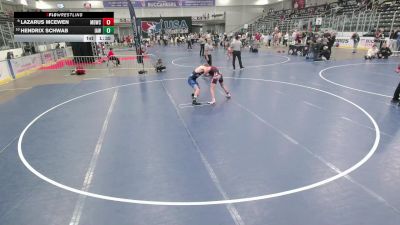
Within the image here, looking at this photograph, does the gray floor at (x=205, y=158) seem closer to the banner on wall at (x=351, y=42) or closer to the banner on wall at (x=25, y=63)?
the banner on wall at (x=25, y=63)

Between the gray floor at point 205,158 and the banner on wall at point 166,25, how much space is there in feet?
130

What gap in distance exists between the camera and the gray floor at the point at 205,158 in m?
4.42

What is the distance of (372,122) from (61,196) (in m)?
8.13

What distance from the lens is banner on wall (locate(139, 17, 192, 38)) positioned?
48.8m

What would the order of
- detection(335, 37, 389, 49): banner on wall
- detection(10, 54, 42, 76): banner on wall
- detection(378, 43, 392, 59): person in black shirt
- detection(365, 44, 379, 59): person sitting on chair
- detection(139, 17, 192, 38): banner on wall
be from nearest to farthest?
detection(10, 54, 42, 76): banner on wall → detection(365, 44, 379, 59): person sitting on chair → detection(378, 43, 392, 59): person in black shirt → detection(335, 37, 389, 49): banner on wall → detection(139, 17, 192, 38): banner on wall

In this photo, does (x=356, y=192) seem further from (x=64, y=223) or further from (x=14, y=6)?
(x=14, y=6)

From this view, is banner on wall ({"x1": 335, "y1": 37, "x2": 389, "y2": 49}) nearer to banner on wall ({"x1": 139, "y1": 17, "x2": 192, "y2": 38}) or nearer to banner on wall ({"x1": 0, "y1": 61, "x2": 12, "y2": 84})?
banner on wall ({"x1": 139, "y1": 17, "x2": 192, "y2": 38})

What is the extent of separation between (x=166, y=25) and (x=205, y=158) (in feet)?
153
